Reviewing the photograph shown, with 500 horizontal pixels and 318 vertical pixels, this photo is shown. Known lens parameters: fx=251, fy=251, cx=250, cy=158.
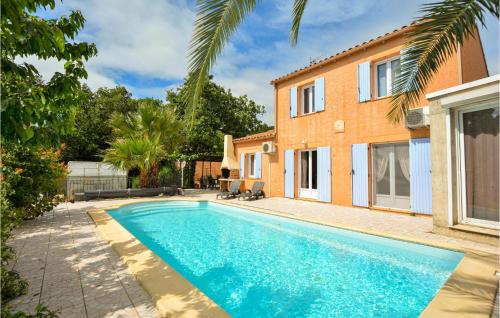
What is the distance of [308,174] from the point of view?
40.9 feet

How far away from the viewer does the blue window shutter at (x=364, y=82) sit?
9.84 m

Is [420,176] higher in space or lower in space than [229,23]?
lower

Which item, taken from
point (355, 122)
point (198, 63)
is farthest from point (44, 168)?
point (355, 122)

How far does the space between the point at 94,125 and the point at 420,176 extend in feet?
90.6

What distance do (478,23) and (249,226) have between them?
23.6 feet

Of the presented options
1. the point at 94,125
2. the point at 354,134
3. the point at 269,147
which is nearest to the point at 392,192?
the point at 354,134

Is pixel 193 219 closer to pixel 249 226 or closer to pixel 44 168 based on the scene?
pixel 249 226

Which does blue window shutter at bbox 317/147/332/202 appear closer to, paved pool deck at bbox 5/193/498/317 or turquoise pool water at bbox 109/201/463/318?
paved pool deck at bbox 5/193/498/317

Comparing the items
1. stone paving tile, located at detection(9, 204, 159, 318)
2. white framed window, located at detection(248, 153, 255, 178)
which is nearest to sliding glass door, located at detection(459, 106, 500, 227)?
stone paving tile, located at detection(9, 204, 159, 318)

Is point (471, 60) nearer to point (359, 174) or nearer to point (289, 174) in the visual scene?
point (359, 174)

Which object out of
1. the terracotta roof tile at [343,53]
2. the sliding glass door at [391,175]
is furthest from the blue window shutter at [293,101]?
the sliding glass door at [391,175]

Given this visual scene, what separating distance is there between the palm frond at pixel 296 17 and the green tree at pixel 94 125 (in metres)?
22.3

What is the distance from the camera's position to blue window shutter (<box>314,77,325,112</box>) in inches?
452

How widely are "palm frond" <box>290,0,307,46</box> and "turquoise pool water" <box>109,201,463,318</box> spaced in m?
4.36
